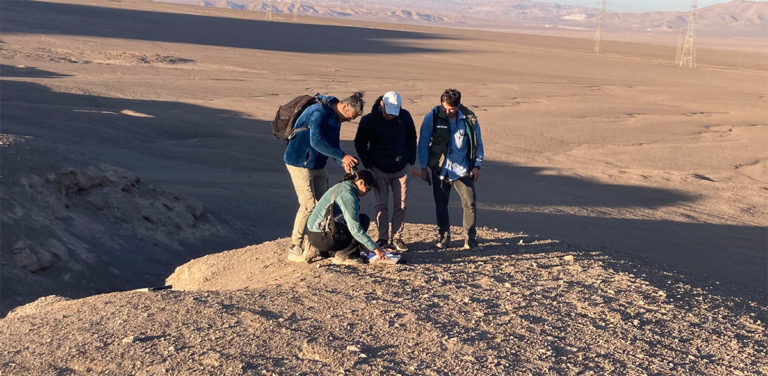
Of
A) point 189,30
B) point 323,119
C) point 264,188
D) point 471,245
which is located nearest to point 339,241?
point 323,119

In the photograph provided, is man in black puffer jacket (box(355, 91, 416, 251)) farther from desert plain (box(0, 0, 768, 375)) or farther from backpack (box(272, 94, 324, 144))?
desert plain (box(0, 0, 768, 375))

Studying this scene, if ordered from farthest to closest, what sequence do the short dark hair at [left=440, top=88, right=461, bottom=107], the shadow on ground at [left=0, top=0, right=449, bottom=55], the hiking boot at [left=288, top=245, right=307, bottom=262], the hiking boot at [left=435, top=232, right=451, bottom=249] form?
the shadow on ground at [left=0, top=0, right=449, bottom=55]
the hiking boot at [left=435, top=232, right=451, bottom=249]
the hiking boot at [left=288, top=245, right=307, bottom=262]
the short dark hair at [left=440, top=88, right=461, bottom=107]

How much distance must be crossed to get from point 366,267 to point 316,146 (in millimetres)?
1161

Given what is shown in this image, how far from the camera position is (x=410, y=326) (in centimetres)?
542

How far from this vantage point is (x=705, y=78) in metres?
46.6

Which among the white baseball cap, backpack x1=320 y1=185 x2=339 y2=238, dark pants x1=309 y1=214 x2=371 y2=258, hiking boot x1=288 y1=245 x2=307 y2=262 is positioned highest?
the white baseball cap

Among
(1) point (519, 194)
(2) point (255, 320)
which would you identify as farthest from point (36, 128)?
(2) point (255, 320)

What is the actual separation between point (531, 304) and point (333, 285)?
1.54 metres

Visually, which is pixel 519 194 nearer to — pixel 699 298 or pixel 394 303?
pixel 699 298

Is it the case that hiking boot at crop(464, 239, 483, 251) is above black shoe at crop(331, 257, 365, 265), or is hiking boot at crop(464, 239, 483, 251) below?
below

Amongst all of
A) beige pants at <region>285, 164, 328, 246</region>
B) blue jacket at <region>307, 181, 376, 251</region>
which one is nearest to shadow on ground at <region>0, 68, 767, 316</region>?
beige pants at <region>285, 164, 328, 246</region>

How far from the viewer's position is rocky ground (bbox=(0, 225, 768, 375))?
4.82m

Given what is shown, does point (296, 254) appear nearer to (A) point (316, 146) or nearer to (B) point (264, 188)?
(A) point (316, 146)

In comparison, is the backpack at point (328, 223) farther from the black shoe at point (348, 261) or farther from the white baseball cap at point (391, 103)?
the white baseball cap at point (391, 103)
